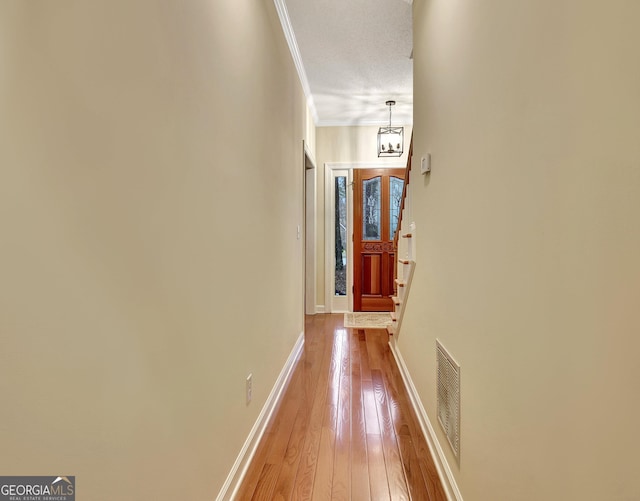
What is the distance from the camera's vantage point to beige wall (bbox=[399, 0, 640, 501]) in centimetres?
56

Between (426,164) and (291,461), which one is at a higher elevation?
(426,164)

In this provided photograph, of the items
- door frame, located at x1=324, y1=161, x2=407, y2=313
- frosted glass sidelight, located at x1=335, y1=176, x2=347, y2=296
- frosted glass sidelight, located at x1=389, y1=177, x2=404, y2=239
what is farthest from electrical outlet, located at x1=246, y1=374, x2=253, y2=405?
frosted glass sidelight, located at x1=389, y1=177, x2=404, y2=239

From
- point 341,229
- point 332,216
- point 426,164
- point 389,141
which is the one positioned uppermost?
point 389,141

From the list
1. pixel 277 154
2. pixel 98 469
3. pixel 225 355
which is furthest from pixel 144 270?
pixel 277 154

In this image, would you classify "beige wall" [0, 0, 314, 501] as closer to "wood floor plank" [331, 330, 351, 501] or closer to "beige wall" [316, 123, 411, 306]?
"wood floor plank" [331, 330, 351, 501]

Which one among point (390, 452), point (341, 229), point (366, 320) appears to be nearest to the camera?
point (390, 452)

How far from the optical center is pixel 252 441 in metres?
1.75

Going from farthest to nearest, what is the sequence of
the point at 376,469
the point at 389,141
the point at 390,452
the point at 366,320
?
the point at 366,320 → the point at 389,141 → the point at 390,452 → the point at 376,469

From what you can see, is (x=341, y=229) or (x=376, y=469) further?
(x=341, y=229)

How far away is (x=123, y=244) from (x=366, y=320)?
401cm

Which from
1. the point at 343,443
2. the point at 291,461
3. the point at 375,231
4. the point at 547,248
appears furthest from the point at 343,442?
the point at 375,231

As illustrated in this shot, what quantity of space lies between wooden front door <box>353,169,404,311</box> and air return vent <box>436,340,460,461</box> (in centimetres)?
318

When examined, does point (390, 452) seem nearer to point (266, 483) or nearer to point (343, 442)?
point (343, 442)

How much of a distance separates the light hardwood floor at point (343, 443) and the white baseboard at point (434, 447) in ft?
0.13
